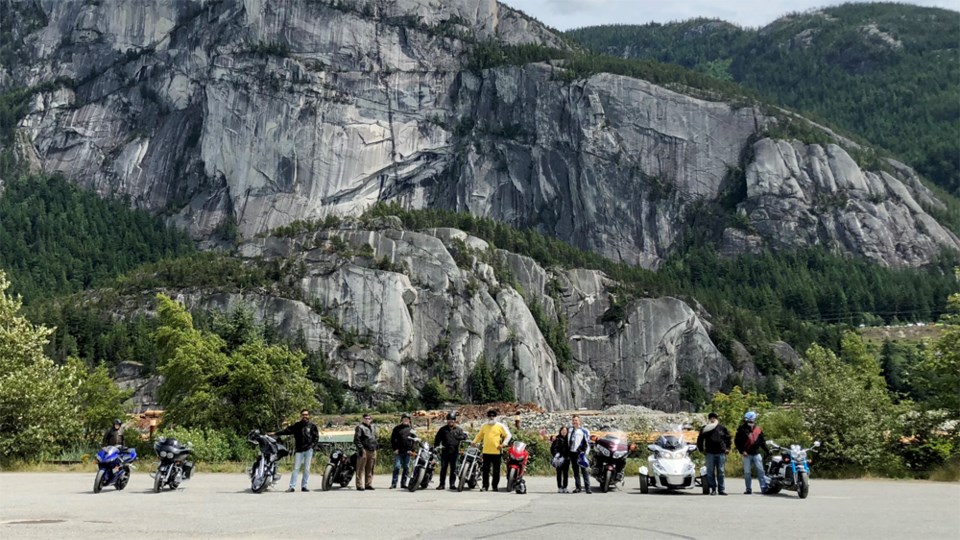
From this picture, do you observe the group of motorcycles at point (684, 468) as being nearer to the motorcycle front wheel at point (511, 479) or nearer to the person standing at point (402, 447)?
the motorcycle front wheel at point (511, 479)

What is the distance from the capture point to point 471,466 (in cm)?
2661

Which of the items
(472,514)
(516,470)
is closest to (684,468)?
(516,470)

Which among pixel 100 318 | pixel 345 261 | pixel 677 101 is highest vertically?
pixel 677 101

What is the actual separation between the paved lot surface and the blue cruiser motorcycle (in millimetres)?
426

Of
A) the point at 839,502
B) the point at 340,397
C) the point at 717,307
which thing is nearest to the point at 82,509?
the point at 839,502

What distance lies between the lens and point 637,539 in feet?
54.2

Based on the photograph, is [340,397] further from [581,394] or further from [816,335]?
[816,335]

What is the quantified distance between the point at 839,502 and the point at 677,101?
183 metres

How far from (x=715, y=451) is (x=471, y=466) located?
240 inches

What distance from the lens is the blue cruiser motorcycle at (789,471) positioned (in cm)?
2381

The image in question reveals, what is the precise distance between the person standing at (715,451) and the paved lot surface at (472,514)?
0.56m

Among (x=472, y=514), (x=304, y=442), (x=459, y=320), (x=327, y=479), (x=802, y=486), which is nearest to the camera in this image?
(x=472, y=514)

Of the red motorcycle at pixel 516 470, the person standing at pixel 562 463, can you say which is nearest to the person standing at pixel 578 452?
the person standing at pixel 562 463

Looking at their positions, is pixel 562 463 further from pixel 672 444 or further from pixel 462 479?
pixel 672 444
